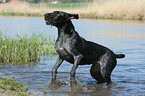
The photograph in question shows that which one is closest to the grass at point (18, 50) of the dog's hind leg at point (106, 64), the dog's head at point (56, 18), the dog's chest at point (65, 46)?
the dog's chest at point (65, 46)

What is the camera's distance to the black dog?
6.94m

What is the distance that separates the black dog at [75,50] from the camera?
694 centimetres

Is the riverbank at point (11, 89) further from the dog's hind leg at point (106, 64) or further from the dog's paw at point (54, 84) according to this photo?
the dog's hind leg at point (106, 64)

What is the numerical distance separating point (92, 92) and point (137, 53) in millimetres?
7228

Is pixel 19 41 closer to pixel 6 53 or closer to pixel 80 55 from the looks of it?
pixel 6 53

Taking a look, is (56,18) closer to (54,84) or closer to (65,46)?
(65,46)

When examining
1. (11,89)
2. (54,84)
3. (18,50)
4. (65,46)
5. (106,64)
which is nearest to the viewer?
(11,89)

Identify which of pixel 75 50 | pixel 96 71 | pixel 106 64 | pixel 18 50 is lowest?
pixel 18 50

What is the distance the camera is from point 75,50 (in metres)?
7.12

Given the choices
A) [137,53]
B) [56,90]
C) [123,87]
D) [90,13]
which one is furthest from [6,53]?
[90,13]

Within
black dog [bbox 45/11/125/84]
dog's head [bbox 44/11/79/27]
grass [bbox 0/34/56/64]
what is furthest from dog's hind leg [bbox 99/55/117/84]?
grass [bbox 0/34/56/64]

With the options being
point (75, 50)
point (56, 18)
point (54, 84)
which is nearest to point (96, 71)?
point (75, 50)

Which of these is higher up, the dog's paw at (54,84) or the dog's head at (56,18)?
the dog's head at (56,18)

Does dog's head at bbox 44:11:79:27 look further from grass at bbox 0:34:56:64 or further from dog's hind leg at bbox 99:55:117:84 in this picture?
grass at bbox 0:34:56:64
